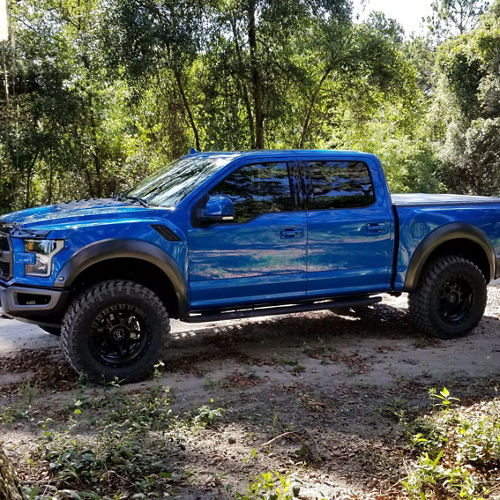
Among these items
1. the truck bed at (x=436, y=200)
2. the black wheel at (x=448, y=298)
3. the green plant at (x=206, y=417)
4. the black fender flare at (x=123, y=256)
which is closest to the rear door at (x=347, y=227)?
the truck bed at (x=436, y=200)

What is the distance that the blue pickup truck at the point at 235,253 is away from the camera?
4.61m

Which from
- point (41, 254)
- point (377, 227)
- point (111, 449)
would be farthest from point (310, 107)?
point (111, 449)

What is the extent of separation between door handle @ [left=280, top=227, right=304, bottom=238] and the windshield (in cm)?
83

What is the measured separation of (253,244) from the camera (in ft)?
17.1

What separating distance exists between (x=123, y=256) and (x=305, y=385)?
1.81 meters

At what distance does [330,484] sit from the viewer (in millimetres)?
3209

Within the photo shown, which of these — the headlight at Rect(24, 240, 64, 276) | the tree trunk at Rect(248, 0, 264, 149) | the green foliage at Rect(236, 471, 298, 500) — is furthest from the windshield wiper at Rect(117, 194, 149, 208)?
the tree trunk at Rect(248, 0, 264, 149)

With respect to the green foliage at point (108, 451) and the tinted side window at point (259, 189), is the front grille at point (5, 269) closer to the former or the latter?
the green foliage at point (108, 451)

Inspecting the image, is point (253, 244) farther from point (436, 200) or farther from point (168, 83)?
point (168, 83)

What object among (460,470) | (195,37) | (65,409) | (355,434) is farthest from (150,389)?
(195,37)

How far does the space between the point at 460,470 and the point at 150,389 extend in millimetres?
2344

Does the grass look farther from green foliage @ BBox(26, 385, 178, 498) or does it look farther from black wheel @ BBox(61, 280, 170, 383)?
black wheel @ BBox(61, 280, 170, 383)

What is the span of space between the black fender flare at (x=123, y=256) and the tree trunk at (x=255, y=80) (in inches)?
331

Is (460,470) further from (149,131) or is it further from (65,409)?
(149,131)
